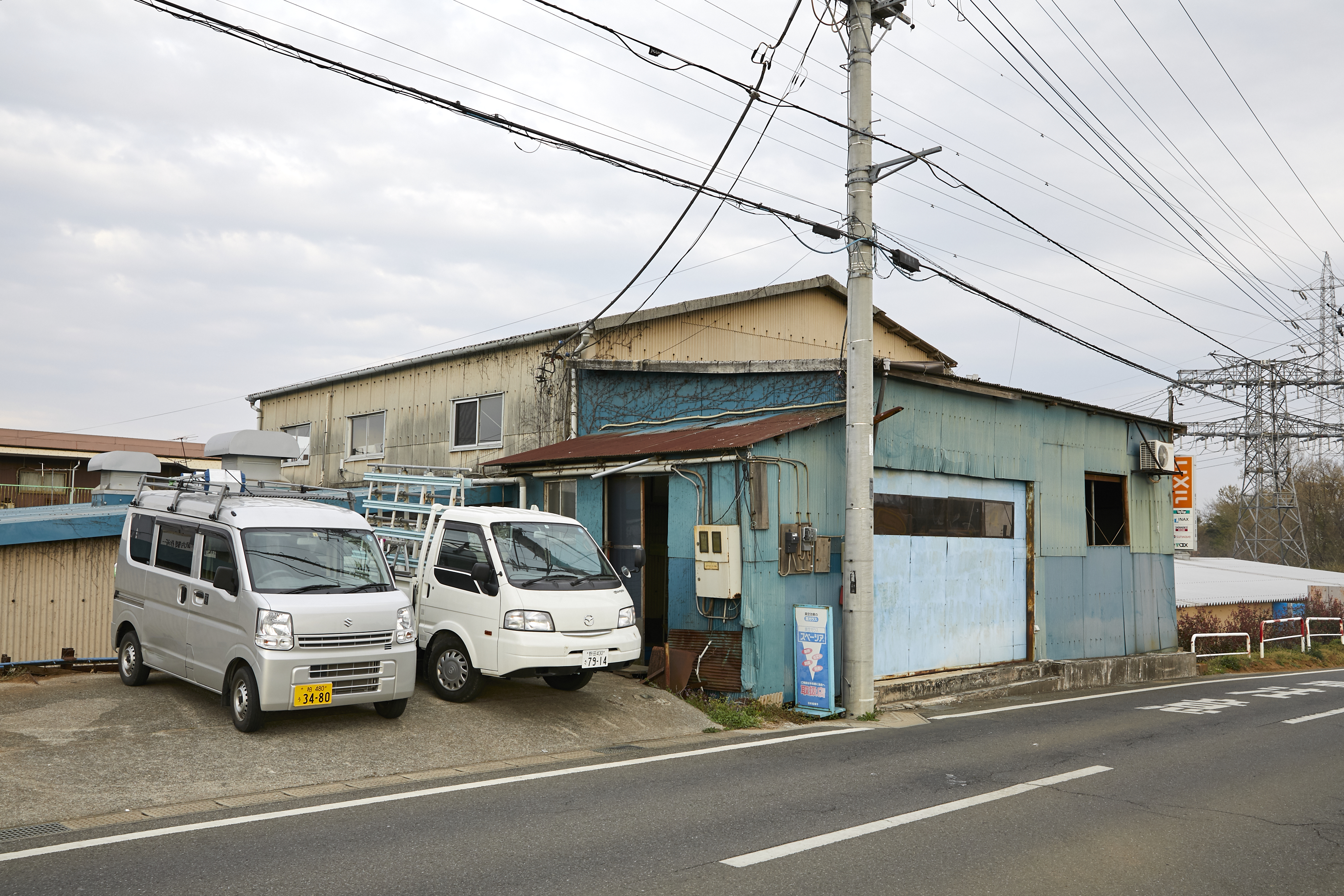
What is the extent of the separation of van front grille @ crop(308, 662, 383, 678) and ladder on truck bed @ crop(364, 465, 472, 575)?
1.72 metres

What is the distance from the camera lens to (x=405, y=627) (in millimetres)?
9234

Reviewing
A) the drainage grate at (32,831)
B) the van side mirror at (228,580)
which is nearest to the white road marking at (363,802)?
the drainage grate at (32,831)

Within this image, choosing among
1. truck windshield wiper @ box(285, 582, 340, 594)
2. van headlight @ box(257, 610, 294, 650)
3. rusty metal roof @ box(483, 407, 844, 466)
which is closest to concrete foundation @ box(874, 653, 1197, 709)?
rusty metal roof @ box(483, 407, 844, 466)

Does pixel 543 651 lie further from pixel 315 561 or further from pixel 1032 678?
pixel 1032 678

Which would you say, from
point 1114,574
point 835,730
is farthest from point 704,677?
point 1114,574

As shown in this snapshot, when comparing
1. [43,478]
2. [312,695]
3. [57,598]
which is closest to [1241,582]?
[312,695]

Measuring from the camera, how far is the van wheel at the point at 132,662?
1023 cm

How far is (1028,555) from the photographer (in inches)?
642

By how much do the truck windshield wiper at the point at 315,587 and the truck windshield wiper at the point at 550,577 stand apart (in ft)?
6.28

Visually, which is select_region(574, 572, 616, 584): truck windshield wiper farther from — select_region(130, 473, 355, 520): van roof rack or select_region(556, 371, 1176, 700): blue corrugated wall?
select_region(130, 473, 355, 520): van roof rack

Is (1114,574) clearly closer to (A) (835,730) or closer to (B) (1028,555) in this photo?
(B) (1028,555)

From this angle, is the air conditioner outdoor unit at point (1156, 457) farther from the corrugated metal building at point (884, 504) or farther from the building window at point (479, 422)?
the building window at point (479, 422)

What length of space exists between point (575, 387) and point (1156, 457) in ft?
40.0

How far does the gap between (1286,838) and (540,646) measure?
6.49 meters
